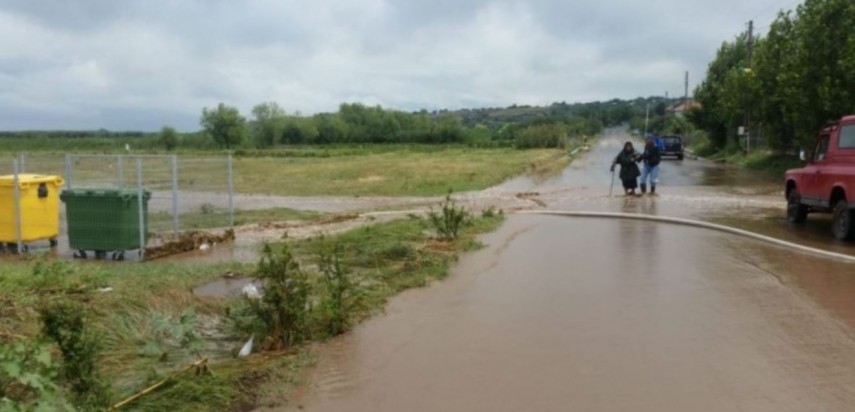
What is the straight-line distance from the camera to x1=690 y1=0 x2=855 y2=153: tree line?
24.2 meters

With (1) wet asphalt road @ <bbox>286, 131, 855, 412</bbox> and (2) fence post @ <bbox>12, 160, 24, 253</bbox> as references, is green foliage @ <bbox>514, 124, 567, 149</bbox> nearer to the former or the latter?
(1) wet asphalt road @ <bbox>286, 131, 855, 412</bbox>

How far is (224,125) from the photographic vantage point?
107 metres

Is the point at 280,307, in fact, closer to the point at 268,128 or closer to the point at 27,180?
the point at 27,180

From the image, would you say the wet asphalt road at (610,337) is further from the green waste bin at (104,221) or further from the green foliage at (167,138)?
the green foliage at (167,138)

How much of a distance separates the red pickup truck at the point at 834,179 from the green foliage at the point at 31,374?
1200cm

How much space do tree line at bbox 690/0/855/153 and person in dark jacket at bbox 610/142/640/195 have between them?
28.0ft

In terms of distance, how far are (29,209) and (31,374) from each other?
33.9ft

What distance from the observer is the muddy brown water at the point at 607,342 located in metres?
5.11

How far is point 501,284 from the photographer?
8922 mm

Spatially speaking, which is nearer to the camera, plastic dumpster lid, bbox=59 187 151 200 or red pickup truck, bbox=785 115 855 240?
plastic dumpster lid, bbox=59 187 151 200

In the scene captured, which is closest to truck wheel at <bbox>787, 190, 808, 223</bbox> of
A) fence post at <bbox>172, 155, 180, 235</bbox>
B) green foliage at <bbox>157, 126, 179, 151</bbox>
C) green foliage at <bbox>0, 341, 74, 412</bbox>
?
fence post at <bbox>172, 155, 180, 235</bbox>

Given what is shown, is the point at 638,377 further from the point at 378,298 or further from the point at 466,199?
the point at 466,199

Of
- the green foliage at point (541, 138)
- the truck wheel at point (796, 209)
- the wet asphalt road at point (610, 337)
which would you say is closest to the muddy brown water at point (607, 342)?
the wet asphalt road at point (610, 337)

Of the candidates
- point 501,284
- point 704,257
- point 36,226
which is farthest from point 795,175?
point 36,226
